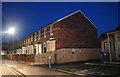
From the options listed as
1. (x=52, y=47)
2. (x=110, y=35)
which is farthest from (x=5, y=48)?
(x=110, y=35)

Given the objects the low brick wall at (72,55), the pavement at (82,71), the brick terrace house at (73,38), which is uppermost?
the brick terrace house at (73,38)

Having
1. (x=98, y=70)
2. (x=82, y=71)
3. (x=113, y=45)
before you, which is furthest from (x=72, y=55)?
(x=98, y=70)

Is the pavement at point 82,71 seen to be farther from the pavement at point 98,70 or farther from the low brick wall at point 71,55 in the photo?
the low brick wall at point 71,55

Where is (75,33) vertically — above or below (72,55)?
above

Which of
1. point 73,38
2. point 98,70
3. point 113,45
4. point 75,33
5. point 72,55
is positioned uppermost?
point 75,33

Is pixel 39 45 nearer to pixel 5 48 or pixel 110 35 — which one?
pixel 110 35

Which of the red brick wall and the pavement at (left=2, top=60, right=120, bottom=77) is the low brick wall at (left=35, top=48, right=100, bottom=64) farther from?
the pavement at (left=2, top=60, right=120, bottom=77)

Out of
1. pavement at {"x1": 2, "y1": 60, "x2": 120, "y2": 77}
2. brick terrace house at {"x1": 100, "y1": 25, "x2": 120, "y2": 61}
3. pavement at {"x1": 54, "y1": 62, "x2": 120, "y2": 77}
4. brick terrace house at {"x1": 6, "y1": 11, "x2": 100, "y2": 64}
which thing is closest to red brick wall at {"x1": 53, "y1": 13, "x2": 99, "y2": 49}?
brick terrace house at {"x1": 6, "y1": 11, "x2": 100, "y2": 64}

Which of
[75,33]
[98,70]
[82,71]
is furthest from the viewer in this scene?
[75,33]

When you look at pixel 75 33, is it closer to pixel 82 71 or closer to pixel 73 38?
pixel 73 38

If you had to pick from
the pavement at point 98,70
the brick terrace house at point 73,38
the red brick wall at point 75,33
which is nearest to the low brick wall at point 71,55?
the brick terrace house at point 73,38

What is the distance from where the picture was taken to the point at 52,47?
36.9 meters

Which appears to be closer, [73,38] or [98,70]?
[98,70]

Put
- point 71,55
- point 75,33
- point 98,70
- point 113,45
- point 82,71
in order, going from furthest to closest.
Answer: point 75,33 < point 71,55 < point 113,45 < point 82,71 < point 98,70
